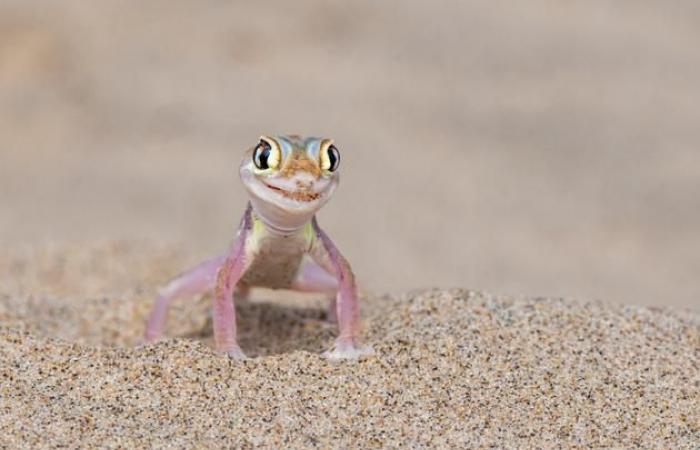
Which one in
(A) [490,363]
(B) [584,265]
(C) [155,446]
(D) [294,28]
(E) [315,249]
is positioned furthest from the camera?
(D) [294,28]

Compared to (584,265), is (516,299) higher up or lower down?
higher up

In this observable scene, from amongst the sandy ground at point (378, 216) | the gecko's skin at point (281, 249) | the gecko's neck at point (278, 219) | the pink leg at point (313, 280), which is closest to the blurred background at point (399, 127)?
the sandy ground at point (378, 216)

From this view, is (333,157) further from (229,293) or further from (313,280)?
(313,280)

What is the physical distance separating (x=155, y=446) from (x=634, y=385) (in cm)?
119

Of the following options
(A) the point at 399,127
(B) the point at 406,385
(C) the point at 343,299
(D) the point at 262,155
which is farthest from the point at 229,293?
(A) the point at 399,127

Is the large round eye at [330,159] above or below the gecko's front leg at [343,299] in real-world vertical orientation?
above

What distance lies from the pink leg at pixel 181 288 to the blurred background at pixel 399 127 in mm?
2162

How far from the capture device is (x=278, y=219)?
2814 mm

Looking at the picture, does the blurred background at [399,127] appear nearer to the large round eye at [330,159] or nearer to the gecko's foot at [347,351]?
the gecko's foot at [347,351]

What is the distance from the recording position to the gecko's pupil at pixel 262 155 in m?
2.68

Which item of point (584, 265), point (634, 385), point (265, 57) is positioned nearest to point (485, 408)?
point (634, 385)

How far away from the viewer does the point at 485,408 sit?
8.25 ft

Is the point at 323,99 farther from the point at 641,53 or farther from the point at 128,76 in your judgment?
the point at 641,53

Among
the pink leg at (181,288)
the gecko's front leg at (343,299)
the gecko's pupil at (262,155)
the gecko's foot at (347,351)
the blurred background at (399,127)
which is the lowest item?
the blurred background at (399,127)
